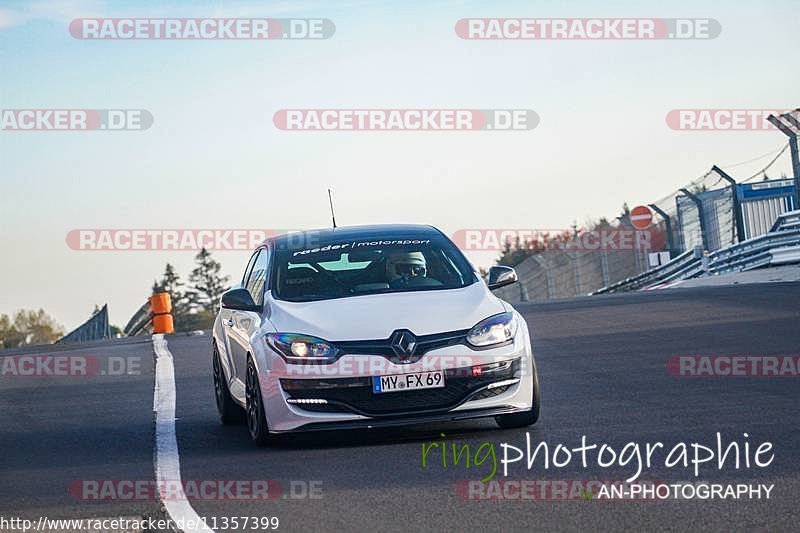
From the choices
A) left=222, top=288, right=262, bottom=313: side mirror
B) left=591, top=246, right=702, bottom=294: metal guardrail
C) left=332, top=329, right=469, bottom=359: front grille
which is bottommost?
left=332, top=329, right=469, bottom=359: front grille

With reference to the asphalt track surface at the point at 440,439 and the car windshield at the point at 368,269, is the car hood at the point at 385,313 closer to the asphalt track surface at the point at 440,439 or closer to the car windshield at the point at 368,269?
the car windshield at the point at 368,269

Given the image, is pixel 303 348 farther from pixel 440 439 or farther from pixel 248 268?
pixel 248 268

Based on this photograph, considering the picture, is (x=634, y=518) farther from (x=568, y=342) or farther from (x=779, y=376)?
(x=568, y=342)

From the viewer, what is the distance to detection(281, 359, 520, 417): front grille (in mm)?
9352

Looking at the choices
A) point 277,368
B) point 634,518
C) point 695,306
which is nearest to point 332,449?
point 277,368

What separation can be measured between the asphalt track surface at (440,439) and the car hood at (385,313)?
77cm

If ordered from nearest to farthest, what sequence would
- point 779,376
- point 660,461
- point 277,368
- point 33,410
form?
point 660,461 < point 277,368 < point 779,376 < point 33,410

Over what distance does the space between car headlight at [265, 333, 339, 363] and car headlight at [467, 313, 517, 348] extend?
928 millimetres

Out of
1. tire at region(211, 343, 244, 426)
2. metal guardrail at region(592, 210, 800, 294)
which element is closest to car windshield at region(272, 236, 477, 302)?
tire at region(211, 343, 244, 426)

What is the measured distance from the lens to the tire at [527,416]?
385 inches

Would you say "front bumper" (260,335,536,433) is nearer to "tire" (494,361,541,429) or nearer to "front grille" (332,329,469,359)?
"front grille" (332,329,469,359)

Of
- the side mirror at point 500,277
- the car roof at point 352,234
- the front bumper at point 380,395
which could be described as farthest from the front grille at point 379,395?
the car roof at point 352,234

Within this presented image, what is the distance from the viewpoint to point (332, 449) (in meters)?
9.50

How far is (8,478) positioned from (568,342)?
8922 millimetres
